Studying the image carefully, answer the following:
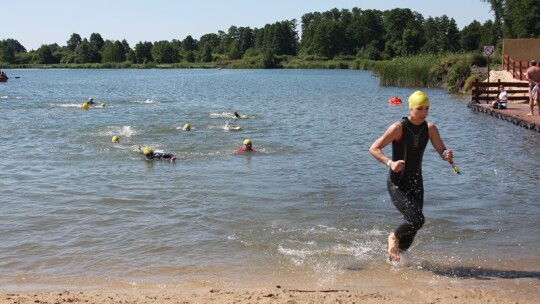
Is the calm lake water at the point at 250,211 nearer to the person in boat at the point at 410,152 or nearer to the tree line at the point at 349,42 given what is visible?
the person in boat at the point at 410,152

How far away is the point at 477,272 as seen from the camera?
7609 millimetres

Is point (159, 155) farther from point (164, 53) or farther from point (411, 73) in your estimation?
point (164, 53)

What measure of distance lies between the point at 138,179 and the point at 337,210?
5.38 meters

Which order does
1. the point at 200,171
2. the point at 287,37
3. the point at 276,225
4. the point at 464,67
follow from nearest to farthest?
the point at 276,225 → the point at 200,171 → the point at 464,67 → the point at 287,37

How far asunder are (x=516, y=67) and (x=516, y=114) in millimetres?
19783

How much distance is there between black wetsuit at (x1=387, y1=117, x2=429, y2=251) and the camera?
704cm

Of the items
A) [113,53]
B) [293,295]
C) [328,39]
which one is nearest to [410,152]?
[293,295]

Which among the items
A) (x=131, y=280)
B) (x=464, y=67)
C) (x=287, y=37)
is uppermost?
(x=287, y=37)

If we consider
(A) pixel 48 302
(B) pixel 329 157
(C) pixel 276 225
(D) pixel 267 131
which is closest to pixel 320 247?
(C) pixel 276 225

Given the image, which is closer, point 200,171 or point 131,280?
point 131,280

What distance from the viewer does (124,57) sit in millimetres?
196875

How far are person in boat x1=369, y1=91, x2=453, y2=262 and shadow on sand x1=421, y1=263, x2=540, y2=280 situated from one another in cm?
74

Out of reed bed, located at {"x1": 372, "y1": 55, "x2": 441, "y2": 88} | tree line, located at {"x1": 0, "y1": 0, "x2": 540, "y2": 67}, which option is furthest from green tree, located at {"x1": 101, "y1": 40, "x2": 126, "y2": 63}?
reed bed, located at {"x1": 372, "y1": 55, "x2": 441, "y2": 88}

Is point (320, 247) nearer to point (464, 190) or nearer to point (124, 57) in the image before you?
point (464, 190)
